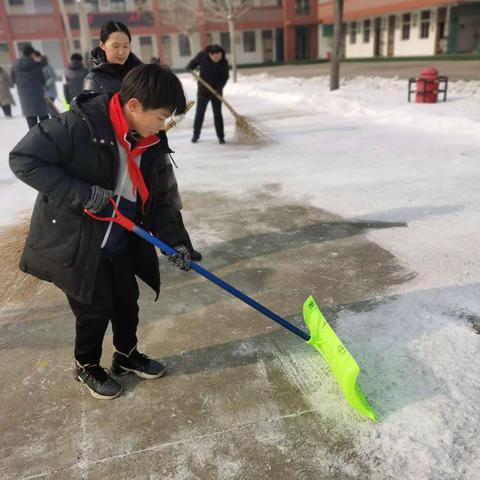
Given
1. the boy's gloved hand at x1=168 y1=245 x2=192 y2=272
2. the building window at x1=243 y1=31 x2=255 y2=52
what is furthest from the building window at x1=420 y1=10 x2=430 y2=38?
the boy's gloved hand at x1=168 y1=245 x2=192 y2=272

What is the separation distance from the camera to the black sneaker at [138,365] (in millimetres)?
2406

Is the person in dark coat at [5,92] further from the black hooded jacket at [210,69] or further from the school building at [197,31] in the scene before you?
the school building at [197,31]

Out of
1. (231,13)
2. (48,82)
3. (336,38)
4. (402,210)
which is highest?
(231,13)

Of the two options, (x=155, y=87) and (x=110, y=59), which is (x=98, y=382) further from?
(x=110, y=59)

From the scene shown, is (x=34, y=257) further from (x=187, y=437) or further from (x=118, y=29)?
(x=118, y=29)

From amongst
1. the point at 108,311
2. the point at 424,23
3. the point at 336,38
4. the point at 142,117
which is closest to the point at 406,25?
the point at 424,23

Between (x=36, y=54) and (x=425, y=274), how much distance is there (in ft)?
28.1

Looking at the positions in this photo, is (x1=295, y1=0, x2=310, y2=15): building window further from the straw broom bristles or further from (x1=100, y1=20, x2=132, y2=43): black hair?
the straw broom bristles

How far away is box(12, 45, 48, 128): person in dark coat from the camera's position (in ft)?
29.1

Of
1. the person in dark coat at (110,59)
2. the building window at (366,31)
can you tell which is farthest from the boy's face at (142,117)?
the building window at (366,31)

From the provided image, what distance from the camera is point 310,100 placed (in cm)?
1227

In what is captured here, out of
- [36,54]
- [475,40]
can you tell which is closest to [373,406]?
[36,54]

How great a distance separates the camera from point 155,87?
1701 mm

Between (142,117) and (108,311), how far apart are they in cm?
85
